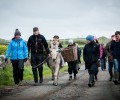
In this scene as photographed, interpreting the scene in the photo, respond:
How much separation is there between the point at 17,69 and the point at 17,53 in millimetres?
727

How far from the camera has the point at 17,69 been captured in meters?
17.5

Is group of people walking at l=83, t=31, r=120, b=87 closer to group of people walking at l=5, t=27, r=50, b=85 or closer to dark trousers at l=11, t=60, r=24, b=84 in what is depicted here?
group of people walking at l=5, t=27, r=50, b=85

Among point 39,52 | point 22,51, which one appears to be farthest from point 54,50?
point 22,51

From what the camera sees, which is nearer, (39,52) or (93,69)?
(93,69)

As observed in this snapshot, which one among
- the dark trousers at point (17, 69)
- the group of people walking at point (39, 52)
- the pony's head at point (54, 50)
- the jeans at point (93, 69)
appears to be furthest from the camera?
the pony's head at point (54, 50)

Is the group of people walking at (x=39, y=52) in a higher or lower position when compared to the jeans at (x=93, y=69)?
higher

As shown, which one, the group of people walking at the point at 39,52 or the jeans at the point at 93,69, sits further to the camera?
the group of people walking at the point at 39,52

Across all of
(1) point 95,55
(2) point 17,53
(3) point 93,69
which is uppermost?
(2) point 17,53

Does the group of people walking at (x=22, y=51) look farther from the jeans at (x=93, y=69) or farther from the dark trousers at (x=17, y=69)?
the jeans at (x=93, y=69)

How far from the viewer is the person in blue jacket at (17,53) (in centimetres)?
1728

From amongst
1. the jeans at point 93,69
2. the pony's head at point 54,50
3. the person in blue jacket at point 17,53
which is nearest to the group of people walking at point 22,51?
the person in blue jacket at point 17,53

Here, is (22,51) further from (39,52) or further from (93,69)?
(93,69)

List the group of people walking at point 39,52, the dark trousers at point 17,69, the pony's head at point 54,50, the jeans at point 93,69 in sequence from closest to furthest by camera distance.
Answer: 1. the jeans at point 93,69
2. the group of people walking at point 39,52
3. the dark trousers at point 17,69
4. the pony's head at point 54,50

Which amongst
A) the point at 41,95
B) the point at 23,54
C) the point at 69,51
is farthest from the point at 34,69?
the point at 41,95
